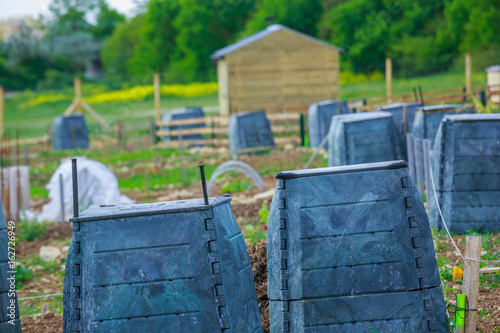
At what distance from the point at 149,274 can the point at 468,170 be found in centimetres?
423

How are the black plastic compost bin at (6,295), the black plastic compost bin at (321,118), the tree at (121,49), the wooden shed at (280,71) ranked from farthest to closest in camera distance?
the tree at (121,49)
the wooden shed at (280,71)
the black plastic compost bin at (321,118)
the black plastic compost bin at (6,295)

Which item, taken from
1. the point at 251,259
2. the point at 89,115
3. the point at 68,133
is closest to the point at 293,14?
the point at 89,115

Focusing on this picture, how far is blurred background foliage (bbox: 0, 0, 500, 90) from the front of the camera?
37750 millimetres

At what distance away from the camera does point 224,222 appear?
375 centimetres

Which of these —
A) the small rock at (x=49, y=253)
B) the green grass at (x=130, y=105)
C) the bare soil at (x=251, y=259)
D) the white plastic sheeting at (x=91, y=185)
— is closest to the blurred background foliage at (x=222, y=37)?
the green grass at (x=130, y=105)

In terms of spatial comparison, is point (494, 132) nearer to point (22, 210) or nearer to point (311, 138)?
point (22, 210)

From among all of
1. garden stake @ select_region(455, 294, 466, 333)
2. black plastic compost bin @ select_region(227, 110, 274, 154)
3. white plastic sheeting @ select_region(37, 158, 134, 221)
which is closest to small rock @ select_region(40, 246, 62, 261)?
white plastic sheeting @ select_region(37, 158, 134, 221)

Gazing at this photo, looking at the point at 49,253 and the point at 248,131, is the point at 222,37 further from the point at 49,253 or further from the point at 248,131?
the point at 49,253

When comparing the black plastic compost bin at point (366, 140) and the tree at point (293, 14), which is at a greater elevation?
the tree at point (293, 14)

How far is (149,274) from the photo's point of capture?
357 cm

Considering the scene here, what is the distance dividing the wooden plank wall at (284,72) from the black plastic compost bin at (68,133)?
19.0 feet

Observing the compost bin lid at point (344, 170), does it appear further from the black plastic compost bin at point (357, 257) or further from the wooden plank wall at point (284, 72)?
the wooden plank wall at point (284, 72)

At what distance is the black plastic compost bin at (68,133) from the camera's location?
2281 cm

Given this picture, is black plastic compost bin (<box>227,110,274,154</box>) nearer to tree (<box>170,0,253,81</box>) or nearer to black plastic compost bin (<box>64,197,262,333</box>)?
black plastic compost bin (<box>64,197,262,333</box>)
